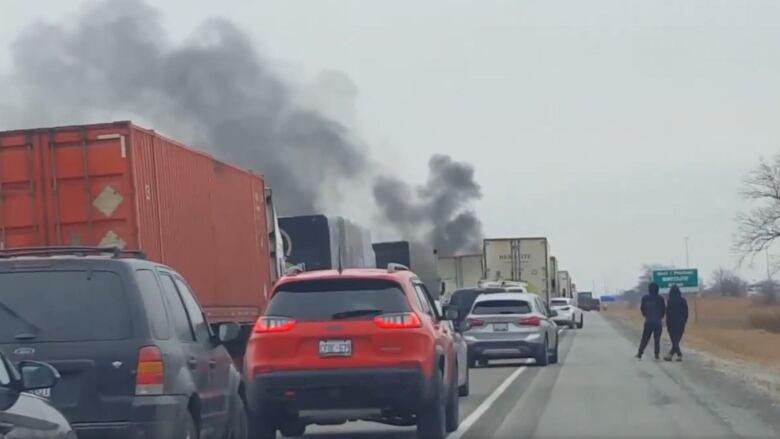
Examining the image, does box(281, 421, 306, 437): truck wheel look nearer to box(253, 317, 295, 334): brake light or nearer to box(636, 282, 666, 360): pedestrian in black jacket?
box(253, 317, 295, 334): brake light

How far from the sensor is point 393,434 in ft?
53.2

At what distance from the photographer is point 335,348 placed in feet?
45.6

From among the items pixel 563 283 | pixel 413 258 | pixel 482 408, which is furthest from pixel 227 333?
pixel 563 283

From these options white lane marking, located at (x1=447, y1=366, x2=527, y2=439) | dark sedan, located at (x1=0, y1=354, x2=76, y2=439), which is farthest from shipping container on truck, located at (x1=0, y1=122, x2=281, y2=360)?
dark sedan, located at (x1=0, y1=354, x2=76, y2=439)

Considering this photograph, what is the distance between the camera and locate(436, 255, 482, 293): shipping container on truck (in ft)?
180

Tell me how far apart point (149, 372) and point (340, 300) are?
15.9ft

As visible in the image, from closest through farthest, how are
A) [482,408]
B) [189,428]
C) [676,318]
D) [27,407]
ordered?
[27,407] → [189,428] → [482,408] → [676,318]

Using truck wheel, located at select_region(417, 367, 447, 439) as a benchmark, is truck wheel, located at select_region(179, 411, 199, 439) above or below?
above

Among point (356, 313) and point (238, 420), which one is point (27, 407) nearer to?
point (238, 420)

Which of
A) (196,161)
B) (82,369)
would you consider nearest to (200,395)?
(82,369)

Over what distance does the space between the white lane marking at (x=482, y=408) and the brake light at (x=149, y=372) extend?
246 inches

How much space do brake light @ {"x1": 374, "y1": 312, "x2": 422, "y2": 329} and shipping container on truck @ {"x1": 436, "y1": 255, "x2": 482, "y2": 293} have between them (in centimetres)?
4061

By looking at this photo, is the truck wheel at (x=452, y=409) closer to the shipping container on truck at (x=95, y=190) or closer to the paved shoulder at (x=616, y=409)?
the paved shoulder at (x=616, y=409)

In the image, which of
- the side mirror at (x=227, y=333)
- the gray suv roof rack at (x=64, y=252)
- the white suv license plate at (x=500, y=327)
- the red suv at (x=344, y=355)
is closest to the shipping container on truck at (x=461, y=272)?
the white suv license plate at (x=500, y=327)
